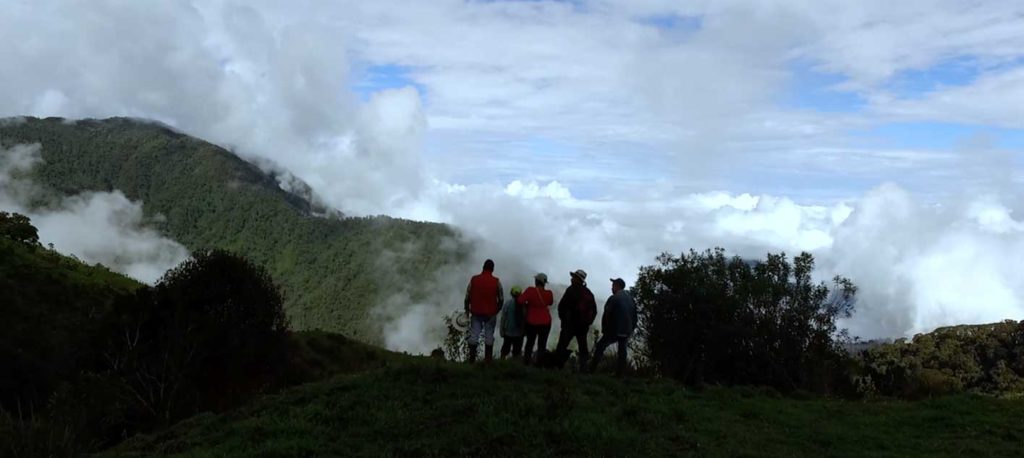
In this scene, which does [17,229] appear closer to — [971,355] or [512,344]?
[512,344]

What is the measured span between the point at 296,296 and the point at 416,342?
41.8 meters

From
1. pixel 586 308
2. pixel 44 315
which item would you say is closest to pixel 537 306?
pixel 586 308

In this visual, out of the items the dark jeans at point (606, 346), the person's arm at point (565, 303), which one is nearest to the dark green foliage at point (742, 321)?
the dark jeans at point (606, 346)

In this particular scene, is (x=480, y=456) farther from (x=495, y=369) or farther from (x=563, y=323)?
(x=563, y=323)

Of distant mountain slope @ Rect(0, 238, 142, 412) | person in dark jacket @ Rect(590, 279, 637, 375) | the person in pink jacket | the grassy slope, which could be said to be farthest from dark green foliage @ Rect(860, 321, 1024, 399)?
distant mountain slope @ Rect(0, 238, 142, 412)

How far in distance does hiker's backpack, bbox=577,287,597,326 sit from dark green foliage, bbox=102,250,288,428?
682cm

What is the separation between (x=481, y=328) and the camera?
50.5 ft

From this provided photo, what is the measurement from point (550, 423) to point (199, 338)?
44.0ft

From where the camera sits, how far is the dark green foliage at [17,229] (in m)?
50.9

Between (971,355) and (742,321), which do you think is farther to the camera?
(971,355)

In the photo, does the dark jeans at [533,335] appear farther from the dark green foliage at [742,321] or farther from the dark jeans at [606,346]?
the dark green foliage at [742,321]

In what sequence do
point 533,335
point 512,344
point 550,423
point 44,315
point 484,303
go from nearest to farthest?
point 550,423 < point 484,303 < point 533,335 < point 512,344 < point 44,315

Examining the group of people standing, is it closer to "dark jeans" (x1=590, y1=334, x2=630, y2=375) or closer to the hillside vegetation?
"dark jeans" (x1=590, y1=334, x2=630, y2=375)

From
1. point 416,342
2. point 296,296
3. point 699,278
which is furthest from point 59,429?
point 296,296
